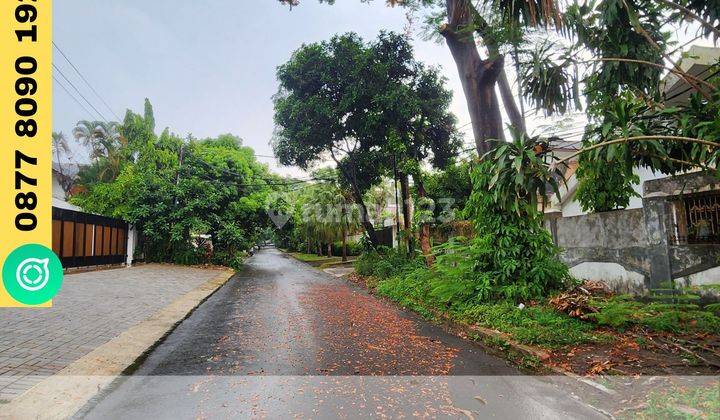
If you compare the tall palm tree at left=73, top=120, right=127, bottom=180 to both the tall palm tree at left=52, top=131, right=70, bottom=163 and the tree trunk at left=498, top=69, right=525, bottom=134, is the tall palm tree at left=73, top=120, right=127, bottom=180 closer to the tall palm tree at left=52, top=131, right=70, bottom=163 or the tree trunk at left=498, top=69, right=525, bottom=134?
the tall palm tree at left=52, top=131, right=70, bottom=163

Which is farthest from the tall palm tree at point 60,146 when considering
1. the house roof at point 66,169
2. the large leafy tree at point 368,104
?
the large leafy tree at point 368,104

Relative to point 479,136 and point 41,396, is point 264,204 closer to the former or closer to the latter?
point 479,136

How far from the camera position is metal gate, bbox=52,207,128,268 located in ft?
53.0

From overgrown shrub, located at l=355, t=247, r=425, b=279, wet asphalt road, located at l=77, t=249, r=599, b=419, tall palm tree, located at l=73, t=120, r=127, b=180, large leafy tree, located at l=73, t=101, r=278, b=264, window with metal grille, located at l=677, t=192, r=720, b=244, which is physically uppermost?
tall palm tree, located at l=73, t=120, r=127, b=180

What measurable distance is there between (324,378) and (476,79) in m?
8.07

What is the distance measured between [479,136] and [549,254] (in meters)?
→ 3.45

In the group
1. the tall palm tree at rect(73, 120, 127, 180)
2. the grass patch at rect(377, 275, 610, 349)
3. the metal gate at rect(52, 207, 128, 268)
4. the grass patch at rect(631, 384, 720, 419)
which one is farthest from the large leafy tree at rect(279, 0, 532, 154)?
the tall palm tree at rect(73, 120, 127, 180)

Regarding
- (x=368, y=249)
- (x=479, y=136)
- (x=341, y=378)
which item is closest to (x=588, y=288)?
(x=479, y=136)

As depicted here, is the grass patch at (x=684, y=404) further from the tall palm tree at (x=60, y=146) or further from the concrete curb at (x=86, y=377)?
the tall palm tree at (x=60, y=146)

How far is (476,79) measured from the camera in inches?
387

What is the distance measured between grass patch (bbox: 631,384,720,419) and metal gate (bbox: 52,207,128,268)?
18.5 metres

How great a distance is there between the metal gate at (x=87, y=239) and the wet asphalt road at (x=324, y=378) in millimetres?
12402

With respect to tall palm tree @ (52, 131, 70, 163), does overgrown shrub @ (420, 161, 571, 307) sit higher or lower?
lower

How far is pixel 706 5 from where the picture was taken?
5.69m
